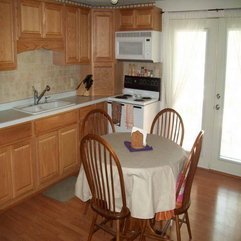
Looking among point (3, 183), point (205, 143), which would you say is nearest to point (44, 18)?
point (3, 183)

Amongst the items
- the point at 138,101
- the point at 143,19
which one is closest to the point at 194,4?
the point at 143,19

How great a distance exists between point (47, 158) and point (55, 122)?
426 mm

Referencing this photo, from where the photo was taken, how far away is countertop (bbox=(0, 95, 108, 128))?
293cm

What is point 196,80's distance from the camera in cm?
396

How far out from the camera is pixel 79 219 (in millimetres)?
2898

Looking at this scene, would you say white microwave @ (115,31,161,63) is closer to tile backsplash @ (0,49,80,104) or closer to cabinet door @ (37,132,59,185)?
tile backsplash @ (0,49,80,104)

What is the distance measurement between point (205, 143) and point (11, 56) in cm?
267

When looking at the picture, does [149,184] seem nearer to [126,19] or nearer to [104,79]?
[104,79]

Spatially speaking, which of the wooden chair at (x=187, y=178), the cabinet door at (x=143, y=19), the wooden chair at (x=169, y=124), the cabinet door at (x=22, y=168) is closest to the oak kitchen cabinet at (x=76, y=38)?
the cabinet door at (x=143, y=19)

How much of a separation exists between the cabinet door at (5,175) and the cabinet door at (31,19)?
4.15 ft

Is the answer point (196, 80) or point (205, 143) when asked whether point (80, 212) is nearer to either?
point (205, 143)

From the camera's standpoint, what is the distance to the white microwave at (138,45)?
4.02 m

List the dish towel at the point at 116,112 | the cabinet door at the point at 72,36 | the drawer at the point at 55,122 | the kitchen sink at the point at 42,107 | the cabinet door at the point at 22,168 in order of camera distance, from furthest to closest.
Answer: the dish towel at the point at 116,112, the cabinet door at the point at 72,36, the kitchen sink at the point at 42,107, the drawer at the point at 55,122, the cabinet door at the point at 22,168

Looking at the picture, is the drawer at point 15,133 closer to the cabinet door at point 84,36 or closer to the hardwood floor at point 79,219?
the hardwood floor at point 79,219
